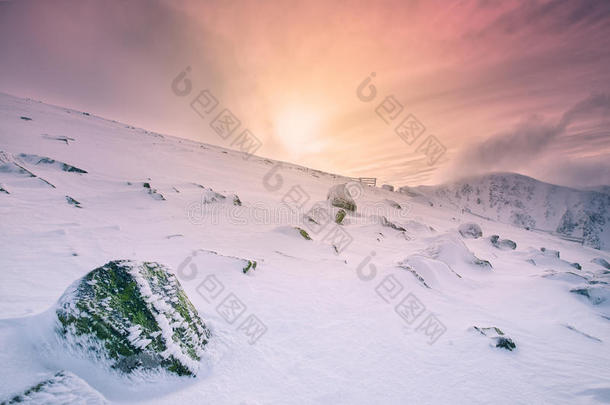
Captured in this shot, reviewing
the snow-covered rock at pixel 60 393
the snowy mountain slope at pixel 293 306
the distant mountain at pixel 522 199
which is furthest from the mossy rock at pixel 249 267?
the distant mountain at pixel 522 199

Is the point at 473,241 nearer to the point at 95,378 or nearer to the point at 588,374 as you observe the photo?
the point at 588,374

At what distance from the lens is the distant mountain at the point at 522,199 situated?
390ft

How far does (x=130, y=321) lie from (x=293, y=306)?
2495 mm

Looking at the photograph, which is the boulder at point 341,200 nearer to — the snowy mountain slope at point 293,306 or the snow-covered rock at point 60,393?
the snowy mountain slope at point 293,306

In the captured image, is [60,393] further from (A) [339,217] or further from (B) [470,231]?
(B) [470,231]

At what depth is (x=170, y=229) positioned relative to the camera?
6883 millimetres

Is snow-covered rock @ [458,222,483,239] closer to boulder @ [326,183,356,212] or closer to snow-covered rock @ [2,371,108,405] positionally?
boulder @ [326,183,356,212]

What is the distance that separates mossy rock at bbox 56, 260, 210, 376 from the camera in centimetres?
226

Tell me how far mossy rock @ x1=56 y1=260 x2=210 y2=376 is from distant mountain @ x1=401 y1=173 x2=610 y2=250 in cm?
12326

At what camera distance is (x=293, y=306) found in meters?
4.36

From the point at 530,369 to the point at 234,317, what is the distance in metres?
4.22

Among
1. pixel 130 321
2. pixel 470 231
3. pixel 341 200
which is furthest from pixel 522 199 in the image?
pixel 130 321

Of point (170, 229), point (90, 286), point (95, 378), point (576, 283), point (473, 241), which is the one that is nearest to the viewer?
point (95, 378)

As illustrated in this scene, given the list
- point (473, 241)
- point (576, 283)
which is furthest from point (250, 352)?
point (473, 241)
